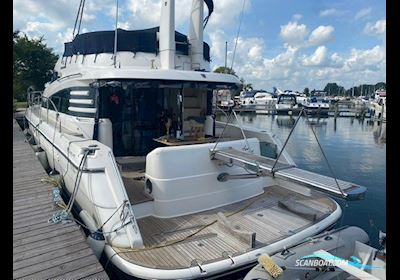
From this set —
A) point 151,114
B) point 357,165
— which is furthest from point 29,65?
point 357,165

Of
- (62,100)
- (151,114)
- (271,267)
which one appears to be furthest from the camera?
(62,100)

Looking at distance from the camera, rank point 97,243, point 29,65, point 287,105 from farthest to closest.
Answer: point 287,105 → point 29,65 → point 97,243

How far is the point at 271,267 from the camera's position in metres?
3.32

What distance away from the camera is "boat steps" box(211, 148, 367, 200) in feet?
11.3

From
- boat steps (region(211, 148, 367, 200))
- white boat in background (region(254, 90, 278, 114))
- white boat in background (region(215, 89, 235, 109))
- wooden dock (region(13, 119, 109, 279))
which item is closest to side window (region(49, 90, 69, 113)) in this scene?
wooden dock (region(13, 119, 109, 279))

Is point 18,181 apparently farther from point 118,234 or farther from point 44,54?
point 44,54

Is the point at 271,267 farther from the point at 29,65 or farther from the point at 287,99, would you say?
the point at 287,99

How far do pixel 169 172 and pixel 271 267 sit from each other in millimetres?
2083

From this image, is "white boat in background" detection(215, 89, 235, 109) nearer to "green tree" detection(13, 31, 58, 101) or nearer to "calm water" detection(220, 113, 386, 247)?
"calm water" detection(220, 113, 386, 247)

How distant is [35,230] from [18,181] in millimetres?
2527

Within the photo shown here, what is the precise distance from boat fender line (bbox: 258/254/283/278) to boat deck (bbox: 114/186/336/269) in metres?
0.41

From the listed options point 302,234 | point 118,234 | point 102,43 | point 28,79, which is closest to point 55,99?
point 102,43


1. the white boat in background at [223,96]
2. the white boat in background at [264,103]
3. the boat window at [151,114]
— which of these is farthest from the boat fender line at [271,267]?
the white boat in background at [264,103]

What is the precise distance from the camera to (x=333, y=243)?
406 centimetres
